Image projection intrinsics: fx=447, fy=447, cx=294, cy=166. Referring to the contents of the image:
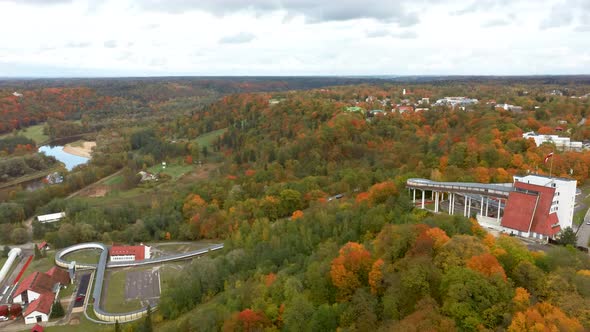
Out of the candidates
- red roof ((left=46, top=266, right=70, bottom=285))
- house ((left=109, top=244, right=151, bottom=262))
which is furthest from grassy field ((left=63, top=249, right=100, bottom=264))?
red roof ((left=46, top=266, right=70, bottom=285))

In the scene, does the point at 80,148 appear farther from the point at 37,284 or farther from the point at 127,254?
the point at 37,284

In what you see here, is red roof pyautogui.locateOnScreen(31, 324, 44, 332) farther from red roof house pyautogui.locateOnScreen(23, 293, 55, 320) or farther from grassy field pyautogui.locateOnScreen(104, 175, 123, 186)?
grassy field pyautogui.locateOnScreen(104, 175, 123, 186)

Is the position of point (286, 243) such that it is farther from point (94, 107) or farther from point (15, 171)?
point (94, 107)

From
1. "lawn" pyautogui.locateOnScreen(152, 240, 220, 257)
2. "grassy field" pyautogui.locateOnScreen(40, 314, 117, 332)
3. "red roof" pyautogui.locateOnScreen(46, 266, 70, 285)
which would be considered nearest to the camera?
"grassy field" pyautogui.locateOnScreen(40, 314, 117, 332)

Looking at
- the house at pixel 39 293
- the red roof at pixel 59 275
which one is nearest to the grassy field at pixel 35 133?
the red roof at pixel 59 275

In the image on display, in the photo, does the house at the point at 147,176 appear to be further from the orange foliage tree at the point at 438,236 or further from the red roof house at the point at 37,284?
the orange foliage tree at the point at 438,236

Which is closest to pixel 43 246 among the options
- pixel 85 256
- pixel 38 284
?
pixel 85 256
